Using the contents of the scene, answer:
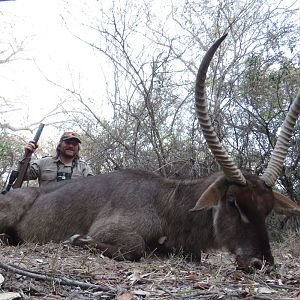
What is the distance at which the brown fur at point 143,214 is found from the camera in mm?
4895

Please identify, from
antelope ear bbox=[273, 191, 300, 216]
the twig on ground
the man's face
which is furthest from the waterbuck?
the man's face

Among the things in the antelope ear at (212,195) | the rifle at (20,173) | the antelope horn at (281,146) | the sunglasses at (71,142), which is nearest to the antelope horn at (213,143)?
the antelope ear at (212,195)

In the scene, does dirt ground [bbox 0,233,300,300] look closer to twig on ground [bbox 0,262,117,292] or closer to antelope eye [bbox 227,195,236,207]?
twig on ground [bbox 0,262,117,292]

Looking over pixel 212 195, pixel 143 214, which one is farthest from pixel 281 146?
pixel 143 214

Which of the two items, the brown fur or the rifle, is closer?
the brown fur

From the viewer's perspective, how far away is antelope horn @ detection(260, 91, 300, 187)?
17.2 ft

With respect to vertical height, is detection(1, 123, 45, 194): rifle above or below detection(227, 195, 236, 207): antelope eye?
above

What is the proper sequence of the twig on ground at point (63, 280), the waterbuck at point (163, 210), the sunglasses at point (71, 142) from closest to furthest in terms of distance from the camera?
1. the twig on ground at point (63, 280)
2. the waterbuck at point (163, 210)
3. the sunglasses at point (71, 142)

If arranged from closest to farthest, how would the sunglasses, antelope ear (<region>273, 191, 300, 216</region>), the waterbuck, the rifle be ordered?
the waterbuck → antelope ear (<region>273, 191, 300, 216</region>) → the rifle → the sunglasses

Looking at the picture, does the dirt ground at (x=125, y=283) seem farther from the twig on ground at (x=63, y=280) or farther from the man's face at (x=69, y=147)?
the man's face at (x=69, y=147)

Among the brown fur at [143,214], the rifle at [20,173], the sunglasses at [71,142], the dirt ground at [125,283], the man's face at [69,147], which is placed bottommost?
the dirt ground at [125,283]

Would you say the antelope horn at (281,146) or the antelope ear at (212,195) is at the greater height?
the antelope horn at (281,146)

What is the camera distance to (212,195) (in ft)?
16.7

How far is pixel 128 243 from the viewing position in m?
5.24
